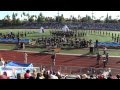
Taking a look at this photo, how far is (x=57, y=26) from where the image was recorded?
4247cm

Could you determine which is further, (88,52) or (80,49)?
(80,49)
